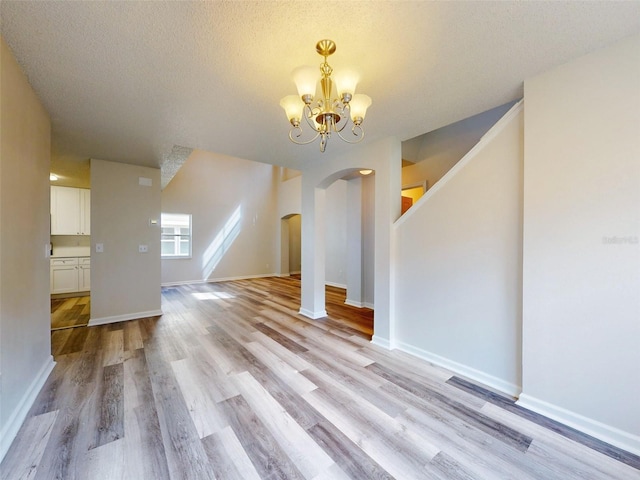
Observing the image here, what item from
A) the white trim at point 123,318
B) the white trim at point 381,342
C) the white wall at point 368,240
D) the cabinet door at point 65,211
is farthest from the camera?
the cabinet door at point 65,211

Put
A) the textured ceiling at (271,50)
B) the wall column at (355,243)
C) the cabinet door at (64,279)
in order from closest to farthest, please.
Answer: the textured ceiling at (271,50) → the wall column at (355,243) → the cabinet door at (64,279)

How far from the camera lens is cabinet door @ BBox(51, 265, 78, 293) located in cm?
Answer: 520

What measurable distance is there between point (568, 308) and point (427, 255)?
45.0 inches

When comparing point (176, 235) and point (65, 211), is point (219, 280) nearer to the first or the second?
point (176, 235)

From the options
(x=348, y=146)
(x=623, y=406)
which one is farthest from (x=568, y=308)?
(x=348, y=146)

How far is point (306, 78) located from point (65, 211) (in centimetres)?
676

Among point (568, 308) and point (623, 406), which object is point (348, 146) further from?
point (623, 406)

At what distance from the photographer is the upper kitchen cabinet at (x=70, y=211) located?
533 cm

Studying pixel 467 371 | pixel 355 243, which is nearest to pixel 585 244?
pixel 467 371

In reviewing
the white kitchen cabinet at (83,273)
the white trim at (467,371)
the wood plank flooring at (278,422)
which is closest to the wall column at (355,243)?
the wood plank flooring at (278,422)

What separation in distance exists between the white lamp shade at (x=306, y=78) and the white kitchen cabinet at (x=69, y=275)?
6.61 m

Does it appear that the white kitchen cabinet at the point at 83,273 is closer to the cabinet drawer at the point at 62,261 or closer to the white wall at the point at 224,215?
the cabinet drawer at the point at 62,261

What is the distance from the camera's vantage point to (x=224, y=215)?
7805mm

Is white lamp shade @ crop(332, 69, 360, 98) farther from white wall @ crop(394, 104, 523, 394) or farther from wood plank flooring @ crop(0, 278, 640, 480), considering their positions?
wood plank flooring @ crop(0, 278, 640, 480)
